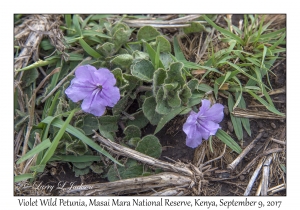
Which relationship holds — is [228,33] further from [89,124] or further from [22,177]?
[22,177]

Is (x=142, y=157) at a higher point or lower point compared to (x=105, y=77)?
lower

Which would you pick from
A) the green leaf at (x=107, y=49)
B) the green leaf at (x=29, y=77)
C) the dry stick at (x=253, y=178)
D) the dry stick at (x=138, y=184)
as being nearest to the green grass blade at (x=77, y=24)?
the green leaf at (x=107, y=49)

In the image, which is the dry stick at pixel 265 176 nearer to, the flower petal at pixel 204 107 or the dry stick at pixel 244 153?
the dry stick at pixel 244 153

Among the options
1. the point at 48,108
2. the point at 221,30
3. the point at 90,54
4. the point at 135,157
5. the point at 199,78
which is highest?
the point at 221,30

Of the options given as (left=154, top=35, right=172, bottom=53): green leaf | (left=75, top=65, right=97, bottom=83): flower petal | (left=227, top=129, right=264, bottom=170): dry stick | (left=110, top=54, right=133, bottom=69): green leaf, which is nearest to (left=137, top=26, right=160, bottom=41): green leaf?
(left=154, top=35, right=172, bottom=53): green leaf

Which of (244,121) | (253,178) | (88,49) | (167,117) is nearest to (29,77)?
(88,49)

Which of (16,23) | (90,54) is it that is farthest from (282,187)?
(16,23)

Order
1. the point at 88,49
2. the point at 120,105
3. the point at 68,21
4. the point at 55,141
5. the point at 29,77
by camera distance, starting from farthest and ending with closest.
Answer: the point at 68,21 → the point at 29,77 → the point at 88,49 → the point at 120,105 → the point at 55,141

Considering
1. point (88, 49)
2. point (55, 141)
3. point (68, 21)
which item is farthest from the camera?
point (68, 21)

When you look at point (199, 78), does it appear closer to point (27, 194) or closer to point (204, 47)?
point (204, 47)
